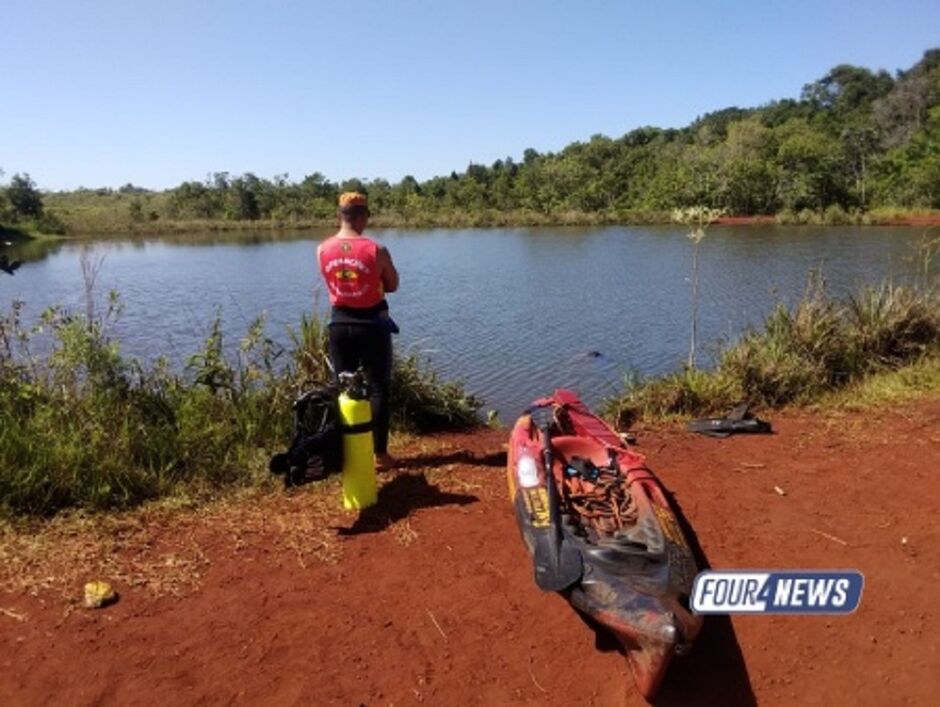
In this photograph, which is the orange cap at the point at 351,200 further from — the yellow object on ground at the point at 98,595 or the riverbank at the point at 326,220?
the riverbank at the point at 326,220

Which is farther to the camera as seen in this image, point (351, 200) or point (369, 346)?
point (369, 346)

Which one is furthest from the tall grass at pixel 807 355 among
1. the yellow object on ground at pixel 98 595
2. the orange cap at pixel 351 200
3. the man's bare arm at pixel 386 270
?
the yellow object on ground at pixel 98 595

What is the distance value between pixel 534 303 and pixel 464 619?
49.0 feet

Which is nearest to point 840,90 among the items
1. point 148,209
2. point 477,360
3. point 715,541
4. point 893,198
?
point 893,198

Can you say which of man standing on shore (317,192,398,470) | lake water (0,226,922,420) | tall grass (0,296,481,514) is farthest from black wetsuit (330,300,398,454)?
lake water (0,226,922,420)

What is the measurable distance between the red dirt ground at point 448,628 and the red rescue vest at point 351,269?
1.42 meters

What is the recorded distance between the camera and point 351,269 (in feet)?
15.6

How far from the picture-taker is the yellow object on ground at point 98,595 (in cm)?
354

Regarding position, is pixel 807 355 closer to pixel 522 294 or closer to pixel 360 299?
pixel 360 299

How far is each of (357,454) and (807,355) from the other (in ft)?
18.2

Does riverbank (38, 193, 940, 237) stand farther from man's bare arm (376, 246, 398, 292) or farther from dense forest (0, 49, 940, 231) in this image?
man's bare arm (376, 246, 398, 292)

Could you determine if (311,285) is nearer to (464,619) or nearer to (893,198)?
(464,619)

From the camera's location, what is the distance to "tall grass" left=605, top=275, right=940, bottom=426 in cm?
703

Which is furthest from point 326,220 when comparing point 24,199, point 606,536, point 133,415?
point 606,536
